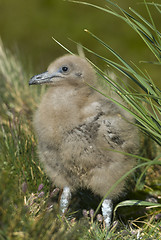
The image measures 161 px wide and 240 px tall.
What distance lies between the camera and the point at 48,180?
9.33 feet

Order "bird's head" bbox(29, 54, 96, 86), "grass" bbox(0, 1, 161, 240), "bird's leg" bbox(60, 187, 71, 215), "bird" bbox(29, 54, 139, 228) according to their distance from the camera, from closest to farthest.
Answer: "grass" bbox(0, 1, 161, 240), "bird" bbox(29, 54, 139, 228), "bird's head" bbox(29, 54, 96, 86), "bird's leg" bbox(60, 187, 71, 215)

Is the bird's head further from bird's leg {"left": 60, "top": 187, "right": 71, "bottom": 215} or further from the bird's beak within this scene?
bird's leg {"left": 60, "top": 187, "right": 71, "bottom": 215}

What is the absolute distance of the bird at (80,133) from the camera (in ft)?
8.10

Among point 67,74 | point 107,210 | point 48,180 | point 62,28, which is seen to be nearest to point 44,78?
point 67,74

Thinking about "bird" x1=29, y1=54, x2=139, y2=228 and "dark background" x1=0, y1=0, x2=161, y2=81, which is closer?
"bird" x1=29, y1=54, x2=139, y2=228

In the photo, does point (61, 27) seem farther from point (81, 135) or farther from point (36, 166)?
point (81, 135)

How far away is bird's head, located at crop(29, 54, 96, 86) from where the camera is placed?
105 inches

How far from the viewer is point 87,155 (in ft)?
8.07

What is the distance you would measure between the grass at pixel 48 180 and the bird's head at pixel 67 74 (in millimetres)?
158

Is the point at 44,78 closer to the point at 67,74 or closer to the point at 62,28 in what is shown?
the point at 67,74

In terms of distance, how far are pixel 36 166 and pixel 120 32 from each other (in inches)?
132

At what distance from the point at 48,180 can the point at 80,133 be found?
521 millimetres

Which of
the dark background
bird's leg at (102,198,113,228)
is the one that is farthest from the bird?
the dark background

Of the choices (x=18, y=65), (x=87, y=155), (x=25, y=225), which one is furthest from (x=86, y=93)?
(x=18, y=65)
